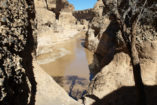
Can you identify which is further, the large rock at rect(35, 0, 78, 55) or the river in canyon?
the large rock at rect(35, 0, 78, 55)

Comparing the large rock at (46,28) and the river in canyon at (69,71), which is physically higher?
→ the large rock at (46,28)

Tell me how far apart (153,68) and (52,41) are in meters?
14.7

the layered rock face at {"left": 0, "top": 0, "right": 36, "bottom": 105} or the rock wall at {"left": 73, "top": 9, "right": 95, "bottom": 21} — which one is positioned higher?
the rock wall at {"left": 73, "top": 9, "right": 95, "bottom": 21}

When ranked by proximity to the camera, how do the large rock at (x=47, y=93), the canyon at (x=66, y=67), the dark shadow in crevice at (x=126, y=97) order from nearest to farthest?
1. the canyon at (x=66, y=67)
2. the large rock at (x=47, y=93)
3. the dark shadow in crevice at (x=126, y=97)

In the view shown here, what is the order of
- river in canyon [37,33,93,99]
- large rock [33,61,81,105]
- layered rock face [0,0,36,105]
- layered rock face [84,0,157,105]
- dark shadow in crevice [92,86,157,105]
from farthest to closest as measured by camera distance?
river in canyon [37,33,93,99]
layered rock face [84,0,157,105]
dark shadow in crevice [92,86,157,105]
large rock [33,61,81,105]
layered rock face [0,0,36,105]

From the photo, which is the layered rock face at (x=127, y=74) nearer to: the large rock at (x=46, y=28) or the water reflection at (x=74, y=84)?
the water reflection at (x=74, y=84)

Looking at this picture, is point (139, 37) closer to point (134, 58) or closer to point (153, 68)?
point (153, 68)

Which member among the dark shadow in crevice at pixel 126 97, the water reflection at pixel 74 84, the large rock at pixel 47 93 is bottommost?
the water reflection at pixel 74 84

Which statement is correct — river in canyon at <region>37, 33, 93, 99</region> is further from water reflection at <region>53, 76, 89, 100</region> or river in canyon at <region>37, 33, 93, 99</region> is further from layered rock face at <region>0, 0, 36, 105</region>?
layered rock face at <region>0, 0, 36, 105</region>

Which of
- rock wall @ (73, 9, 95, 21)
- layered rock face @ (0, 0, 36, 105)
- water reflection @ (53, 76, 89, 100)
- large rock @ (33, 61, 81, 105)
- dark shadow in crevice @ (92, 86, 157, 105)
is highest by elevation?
rock wall @ (73, 9, 95, 21)

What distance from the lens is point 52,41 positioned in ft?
61.1

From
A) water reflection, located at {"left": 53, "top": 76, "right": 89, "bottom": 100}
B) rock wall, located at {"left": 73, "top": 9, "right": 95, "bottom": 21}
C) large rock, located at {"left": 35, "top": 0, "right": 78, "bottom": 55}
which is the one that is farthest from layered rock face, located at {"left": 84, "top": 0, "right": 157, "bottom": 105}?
rock wall, located at {"left": 73, "top": 9, "right": 95, "bottom": 21}

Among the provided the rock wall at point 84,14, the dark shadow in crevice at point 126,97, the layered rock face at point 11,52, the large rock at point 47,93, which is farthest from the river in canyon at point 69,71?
the rock wall at point 84,14

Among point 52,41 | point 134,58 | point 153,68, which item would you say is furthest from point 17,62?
point 52,41
